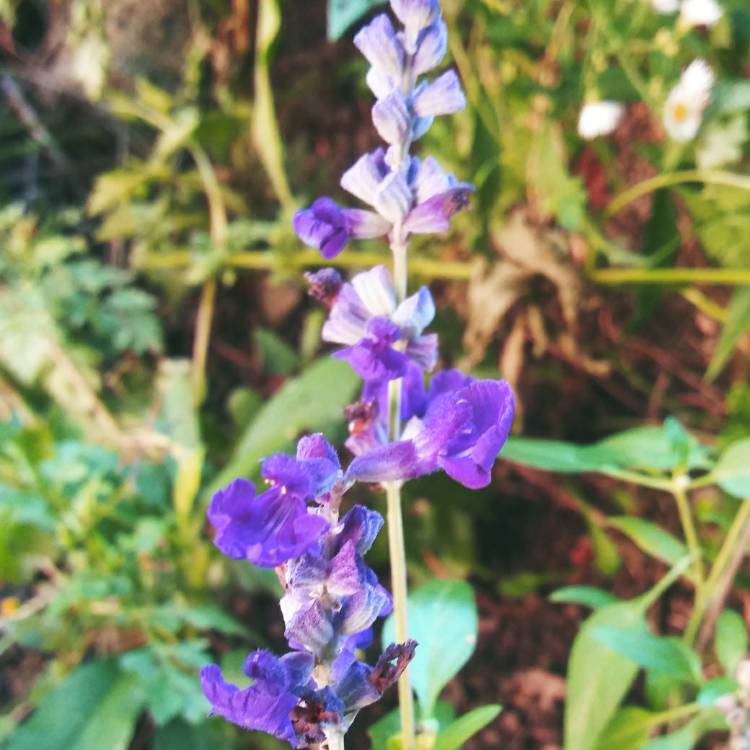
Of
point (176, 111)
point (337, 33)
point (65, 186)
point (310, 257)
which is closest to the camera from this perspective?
point (337, 33)

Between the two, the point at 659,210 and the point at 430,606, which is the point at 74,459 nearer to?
the point at 430,606

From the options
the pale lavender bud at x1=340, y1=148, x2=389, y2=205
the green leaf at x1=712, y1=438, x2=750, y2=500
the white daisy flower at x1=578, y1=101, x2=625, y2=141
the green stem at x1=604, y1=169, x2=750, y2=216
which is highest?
the pale lavender bud at x1=340, y1=148, x2=389, y2=205

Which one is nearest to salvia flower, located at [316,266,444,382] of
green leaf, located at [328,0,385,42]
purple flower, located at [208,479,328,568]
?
purple flower, located at [208,479,328,568]

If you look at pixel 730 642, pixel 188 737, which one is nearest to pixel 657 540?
pixel 730 642

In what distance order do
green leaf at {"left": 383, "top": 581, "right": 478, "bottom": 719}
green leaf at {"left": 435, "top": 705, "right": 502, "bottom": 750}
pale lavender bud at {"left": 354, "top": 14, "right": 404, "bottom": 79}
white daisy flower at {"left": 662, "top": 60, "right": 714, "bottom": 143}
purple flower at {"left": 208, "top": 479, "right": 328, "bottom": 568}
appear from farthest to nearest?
white daisy flower at {"left": 662, "top": 60, "right": 714, "bottom": 143} < green leaf at {"left": 383, "top": 581, "right": 478, "bottom": 719} < green leaf at {"left": 435, "top": 705, "right": 502, "bottom": 750} < pale lavender bud at {"left": 354, "top": 14, "right": 404, "bottom": 79} < purple flower at {"left": 208, "top": 479, "right": 328, "bottom": 568}

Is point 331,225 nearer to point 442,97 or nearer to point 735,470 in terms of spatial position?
point 442,97

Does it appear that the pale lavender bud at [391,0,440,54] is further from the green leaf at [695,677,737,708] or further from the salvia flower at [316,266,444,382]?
the green leaf at [695,677,737,708]

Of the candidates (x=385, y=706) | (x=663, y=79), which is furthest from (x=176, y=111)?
(x=385, y=706)
